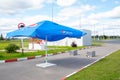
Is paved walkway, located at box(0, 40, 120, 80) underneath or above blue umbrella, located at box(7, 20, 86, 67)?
underneath

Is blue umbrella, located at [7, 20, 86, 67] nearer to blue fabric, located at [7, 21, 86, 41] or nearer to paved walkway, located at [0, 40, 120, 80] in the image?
blue fabric, located at [7, 21, 86, 41]

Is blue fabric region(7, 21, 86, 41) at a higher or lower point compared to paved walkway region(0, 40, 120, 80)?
higher

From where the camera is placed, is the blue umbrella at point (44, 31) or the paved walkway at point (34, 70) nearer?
the paved walkway at point (34, 70)

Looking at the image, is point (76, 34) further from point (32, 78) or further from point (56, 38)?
point (32, 78)

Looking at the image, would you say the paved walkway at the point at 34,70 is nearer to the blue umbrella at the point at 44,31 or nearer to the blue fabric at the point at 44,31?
the blue umbrella at the point at 44,31

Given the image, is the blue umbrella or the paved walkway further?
the blue umbrella

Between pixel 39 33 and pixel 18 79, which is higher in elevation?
pixel 39 33

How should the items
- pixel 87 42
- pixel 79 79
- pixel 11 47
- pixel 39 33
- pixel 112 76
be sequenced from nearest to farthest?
pixel 79 79, pixel 112 76, pixel 39 33, pixel 11 47, pixel 87 42

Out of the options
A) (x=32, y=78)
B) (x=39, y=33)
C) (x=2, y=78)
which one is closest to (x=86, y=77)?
(x=32, y=78)

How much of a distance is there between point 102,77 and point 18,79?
3.43 metres

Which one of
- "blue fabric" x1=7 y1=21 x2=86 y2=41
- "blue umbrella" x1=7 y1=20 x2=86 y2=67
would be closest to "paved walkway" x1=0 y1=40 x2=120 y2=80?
"blue umbrella" x1=7 y1=20 x2=86 y2=67

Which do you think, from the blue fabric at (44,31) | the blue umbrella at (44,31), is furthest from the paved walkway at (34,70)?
the blue fabric at (44,31)

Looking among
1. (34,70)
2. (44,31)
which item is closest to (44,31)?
(44,31)

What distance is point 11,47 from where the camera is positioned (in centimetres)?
1945
